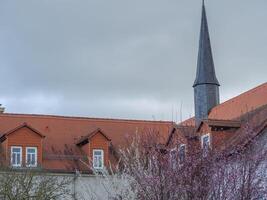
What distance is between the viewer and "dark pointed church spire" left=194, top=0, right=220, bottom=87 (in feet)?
139

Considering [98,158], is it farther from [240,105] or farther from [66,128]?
[240,105]

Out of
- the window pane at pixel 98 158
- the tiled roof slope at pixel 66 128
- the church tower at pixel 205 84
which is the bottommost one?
the window pane at pixel 98 158

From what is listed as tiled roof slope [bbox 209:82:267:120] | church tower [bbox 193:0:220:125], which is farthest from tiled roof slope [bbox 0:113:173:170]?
tiled roof slope [bbox 209:82:267:120]

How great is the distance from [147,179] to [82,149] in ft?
74.6

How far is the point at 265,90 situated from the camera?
3494 centimetres

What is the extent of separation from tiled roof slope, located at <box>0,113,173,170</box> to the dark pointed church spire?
3348 millimetres

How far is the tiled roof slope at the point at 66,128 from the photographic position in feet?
131

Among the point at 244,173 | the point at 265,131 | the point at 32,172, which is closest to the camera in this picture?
the point at 244,173

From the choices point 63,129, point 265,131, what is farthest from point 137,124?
point 265,131

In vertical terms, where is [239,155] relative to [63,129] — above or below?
below

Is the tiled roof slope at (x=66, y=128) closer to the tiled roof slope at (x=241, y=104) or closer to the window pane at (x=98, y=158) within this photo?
the window pane at (x=98, y=158)

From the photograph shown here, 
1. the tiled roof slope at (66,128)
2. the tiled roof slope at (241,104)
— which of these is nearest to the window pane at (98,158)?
the tiled roof slope at (66,128)

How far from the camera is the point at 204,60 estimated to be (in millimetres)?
43375

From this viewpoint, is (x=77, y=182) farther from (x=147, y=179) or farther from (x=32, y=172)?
(x=147, y=179)
